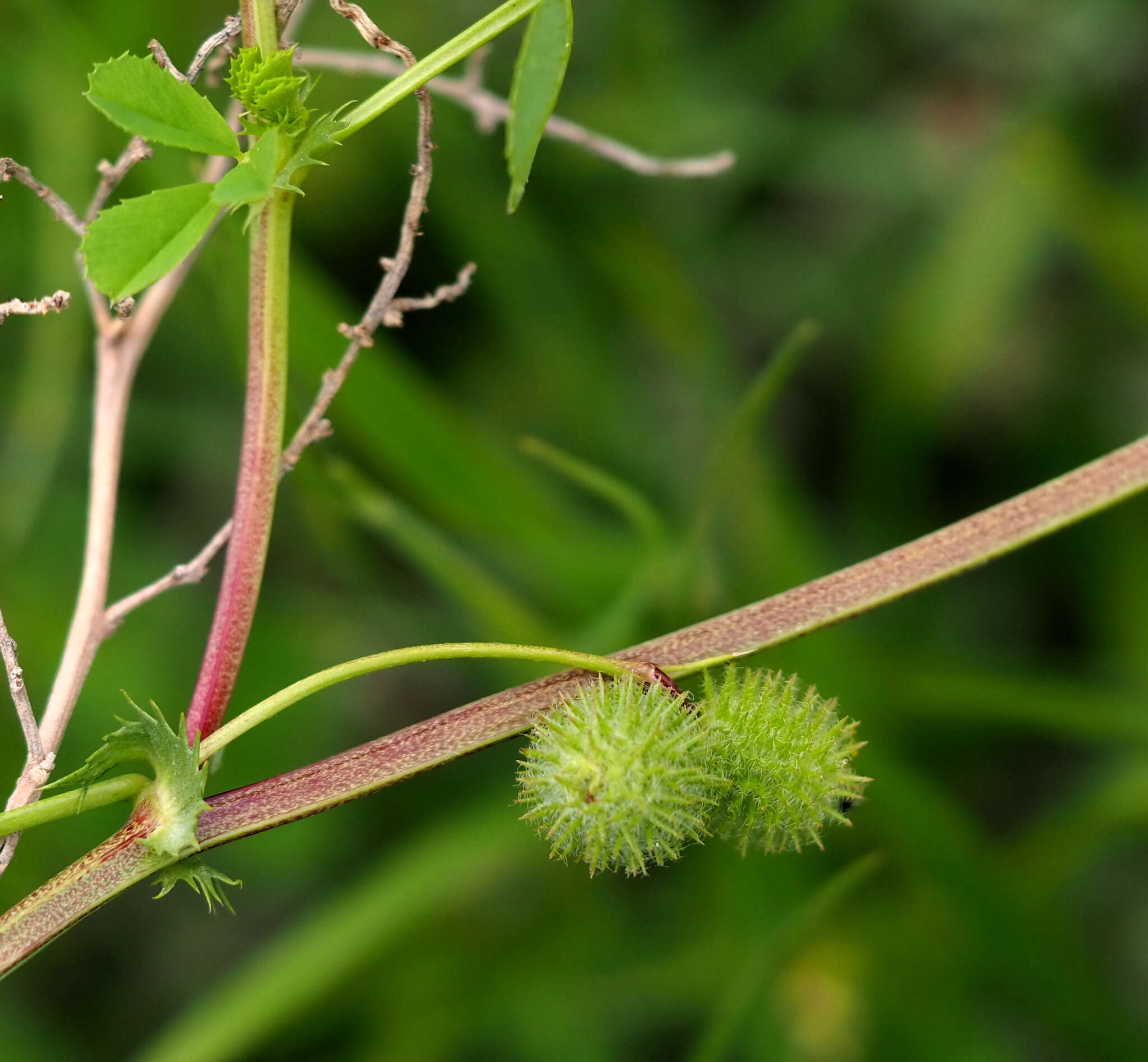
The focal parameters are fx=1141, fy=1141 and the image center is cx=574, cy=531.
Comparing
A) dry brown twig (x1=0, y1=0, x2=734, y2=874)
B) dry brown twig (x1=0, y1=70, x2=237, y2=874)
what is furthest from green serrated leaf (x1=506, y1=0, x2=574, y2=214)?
dry brown twig (x1=0, y1=70, x2=237, y2=874)

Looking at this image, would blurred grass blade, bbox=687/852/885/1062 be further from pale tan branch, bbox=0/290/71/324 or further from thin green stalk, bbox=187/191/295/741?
pale tan branch, bbox=0/290/71/324

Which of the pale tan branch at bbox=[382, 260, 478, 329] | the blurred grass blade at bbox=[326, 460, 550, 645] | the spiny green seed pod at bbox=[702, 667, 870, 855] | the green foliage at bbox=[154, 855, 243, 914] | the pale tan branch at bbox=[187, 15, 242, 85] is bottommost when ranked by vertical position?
the green foliage at bbox=[154, 855, 243, 914]

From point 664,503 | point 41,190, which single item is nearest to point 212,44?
point 41,190

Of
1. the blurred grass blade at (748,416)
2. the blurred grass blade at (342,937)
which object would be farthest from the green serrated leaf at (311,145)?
the blurred grass blade at (342,937)

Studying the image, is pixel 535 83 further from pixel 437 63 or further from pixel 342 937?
pixel 342 937

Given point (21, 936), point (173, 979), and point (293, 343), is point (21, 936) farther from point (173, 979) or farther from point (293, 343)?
point (173, 979)

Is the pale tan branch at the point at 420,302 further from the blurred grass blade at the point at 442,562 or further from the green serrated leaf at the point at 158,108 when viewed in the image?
the blurred grass blade at the point at 442,562
